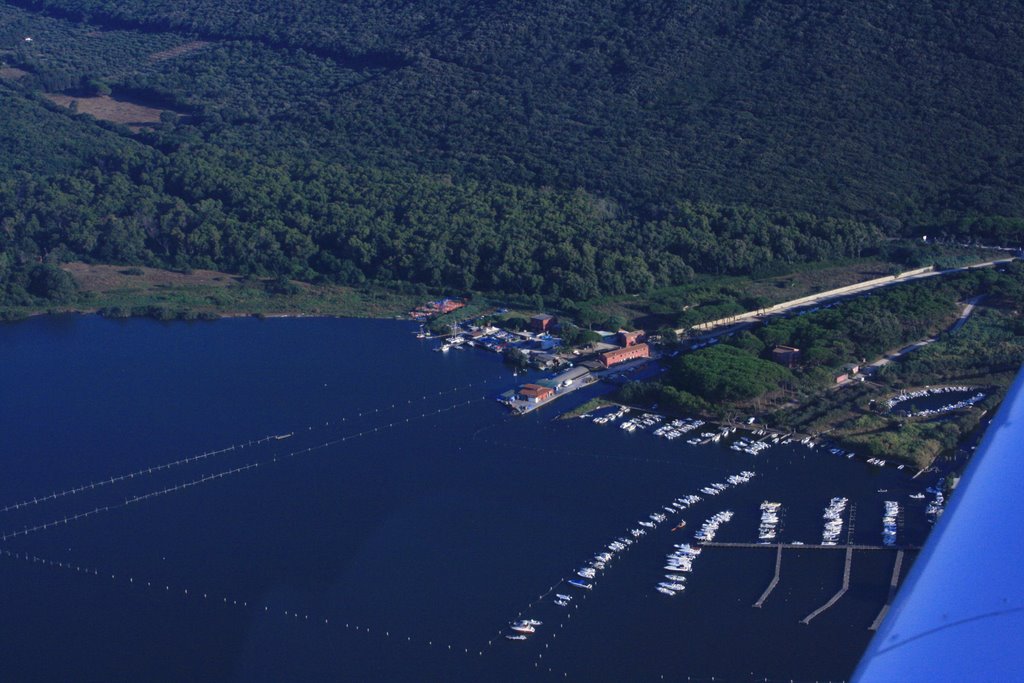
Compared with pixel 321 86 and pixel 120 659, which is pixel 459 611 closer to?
pixel 120 659

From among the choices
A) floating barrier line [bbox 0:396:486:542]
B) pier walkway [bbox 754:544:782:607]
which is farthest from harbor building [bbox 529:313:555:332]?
pier walkway [bbox 754:544:782:607]

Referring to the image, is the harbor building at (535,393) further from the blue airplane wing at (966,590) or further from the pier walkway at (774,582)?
the blue airplane wing at (966,590)

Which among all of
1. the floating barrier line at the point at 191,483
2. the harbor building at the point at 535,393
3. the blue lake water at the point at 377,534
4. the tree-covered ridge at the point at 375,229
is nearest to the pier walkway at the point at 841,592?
the blue lake water at the point at 377,534

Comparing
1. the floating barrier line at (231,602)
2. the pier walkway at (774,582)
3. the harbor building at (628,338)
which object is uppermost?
the harbor building at (628,338)

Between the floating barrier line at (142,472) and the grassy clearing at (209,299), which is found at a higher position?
the grassy clearing at (209,299)

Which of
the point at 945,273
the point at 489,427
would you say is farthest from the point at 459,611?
the point at 945,273

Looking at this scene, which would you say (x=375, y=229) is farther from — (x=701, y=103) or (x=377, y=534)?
(x=377, y=534)

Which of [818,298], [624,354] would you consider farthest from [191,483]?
[818,298]
